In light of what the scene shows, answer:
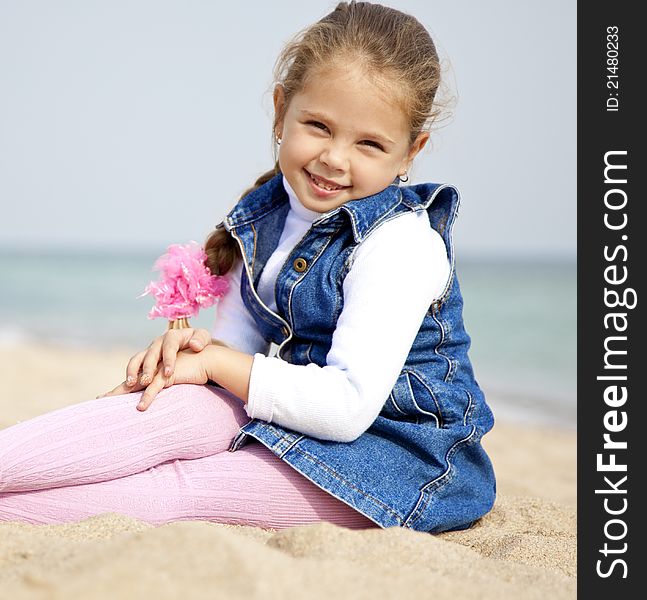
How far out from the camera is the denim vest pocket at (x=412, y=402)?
231 centimetres

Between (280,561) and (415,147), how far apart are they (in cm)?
142

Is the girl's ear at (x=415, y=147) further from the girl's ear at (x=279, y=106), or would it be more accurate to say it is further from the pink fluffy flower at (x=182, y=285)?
the pink fluffy flower at (x=182, y=285)

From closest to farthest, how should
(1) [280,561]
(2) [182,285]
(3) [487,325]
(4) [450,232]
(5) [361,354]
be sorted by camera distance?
(1) [280,561]
(5) [361,354]
(4) [450,232]
(2) [182,285]
(3) [487,325]

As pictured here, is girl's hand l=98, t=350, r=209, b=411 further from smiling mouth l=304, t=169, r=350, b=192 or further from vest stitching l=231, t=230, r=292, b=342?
smiling mouth l=304, t=169, r=350, b=192

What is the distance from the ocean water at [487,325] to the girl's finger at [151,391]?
2.02ft

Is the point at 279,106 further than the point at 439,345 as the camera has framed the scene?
Yes

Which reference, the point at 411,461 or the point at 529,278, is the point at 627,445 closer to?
the point at 411,461

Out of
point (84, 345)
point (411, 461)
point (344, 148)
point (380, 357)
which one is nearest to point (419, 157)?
point (344, 148)

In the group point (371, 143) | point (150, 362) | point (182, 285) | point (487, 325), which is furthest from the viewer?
point (487, 325)

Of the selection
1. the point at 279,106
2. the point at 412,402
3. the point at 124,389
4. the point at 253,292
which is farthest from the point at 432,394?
the point at 279,106

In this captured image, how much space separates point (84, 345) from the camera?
9398mm

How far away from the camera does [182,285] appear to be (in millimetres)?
2670

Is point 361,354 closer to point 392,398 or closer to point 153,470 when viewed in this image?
point 392,398

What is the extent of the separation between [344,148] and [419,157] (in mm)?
397
